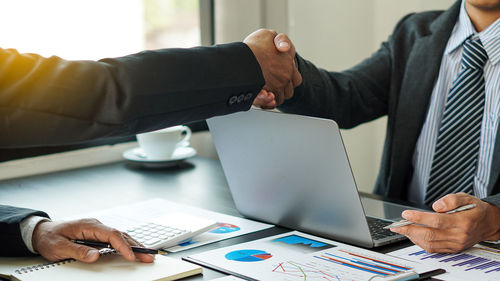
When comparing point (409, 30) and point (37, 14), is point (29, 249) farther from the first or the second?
point (409, 30)

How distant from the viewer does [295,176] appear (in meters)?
1.15

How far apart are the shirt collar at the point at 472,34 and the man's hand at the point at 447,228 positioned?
0.61 metres

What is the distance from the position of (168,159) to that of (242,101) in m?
0.75

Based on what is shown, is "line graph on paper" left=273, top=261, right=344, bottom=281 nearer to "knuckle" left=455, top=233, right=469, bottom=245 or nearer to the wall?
"knuckle" left=455, top=233, right=469, bottom=245

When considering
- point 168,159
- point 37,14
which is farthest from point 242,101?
point 37,14

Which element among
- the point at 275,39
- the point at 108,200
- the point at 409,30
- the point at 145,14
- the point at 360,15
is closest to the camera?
the point at 275,39

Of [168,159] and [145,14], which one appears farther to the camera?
[145,14]

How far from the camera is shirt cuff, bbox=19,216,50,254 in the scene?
1.06 m

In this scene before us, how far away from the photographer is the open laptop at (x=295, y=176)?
1069 mm

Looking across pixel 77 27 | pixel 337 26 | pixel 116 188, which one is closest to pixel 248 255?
pixel 116 188

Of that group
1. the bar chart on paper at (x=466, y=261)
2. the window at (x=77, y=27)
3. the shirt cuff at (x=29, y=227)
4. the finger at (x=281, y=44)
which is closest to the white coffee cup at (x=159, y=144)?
the window at (x=77, y=27)

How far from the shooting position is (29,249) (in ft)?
3.50

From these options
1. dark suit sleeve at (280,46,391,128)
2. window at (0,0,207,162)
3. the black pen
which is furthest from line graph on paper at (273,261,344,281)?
window at (0,0,207,162)

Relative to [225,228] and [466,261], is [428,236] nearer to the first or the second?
[466,261]
